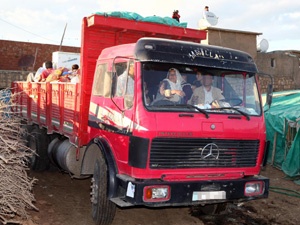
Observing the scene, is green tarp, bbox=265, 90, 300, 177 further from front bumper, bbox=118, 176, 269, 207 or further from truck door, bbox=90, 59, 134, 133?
truck door, bbox=90, 59, 134, 133

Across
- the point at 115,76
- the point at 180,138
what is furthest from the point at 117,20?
the point at 180,138

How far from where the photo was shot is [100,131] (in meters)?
5.31

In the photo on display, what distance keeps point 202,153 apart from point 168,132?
0.57 meters

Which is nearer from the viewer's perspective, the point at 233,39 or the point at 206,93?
the point at 206,93

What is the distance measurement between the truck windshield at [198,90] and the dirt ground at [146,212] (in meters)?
1.87

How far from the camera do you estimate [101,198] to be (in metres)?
4.94

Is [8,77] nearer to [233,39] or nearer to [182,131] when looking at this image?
[233,39]

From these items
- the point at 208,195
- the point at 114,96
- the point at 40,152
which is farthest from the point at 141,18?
the point at 40,152

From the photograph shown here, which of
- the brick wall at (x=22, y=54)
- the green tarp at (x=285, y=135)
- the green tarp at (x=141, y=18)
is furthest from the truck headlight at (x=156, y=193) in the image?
the brick wall at (x=22, y=54)

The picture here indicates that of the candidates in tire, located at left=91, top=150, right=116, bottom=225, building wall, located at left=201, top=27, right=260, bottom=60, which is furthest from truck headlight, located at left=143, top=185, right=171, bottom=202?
building wall, located at left=201, top=27, right=260, bottom=60

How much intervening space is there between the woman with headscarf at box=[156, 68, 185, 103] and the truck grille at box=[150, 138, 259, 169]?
0.56 metres

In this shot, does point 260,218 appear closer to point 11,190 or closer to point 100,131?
point 100,131

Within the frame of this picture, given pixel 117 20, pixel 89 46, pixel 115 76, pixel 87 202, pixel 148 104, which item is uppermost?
pixel 117 20

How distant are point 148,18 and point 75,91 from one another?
1.67 metres
